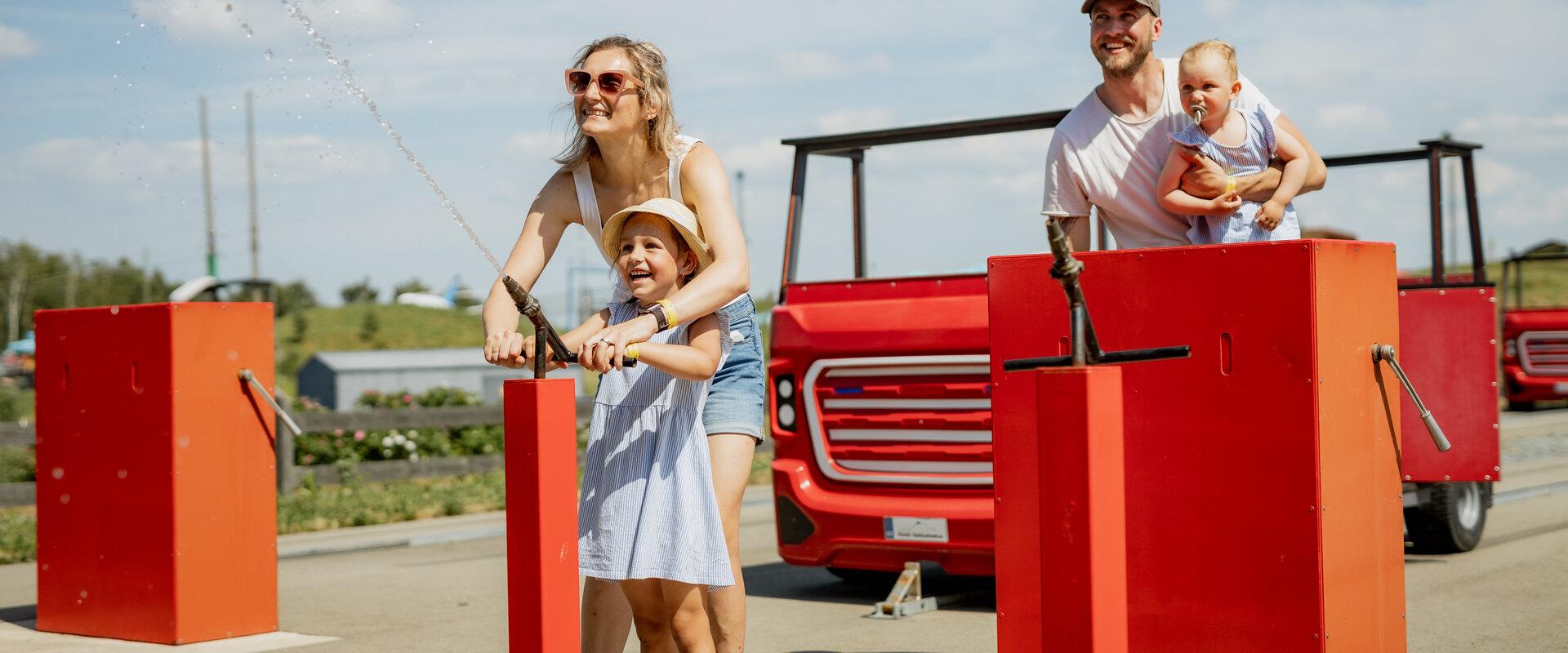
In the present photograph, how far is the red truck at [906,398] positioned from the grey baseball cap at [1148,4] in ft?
7.02

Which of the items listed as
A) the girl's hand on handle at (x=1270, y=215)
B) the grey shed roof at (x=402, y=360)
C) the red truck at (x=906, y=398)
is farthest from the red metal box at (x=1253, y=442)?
the grey shed roof at (x=402, y=360)

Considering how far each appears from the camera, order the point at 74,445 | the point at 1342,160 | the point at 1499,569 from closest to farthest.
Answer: the point at 74,445
the point at 1499,569
the point at 1342,160

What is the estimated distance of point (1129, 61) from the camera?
4938mm

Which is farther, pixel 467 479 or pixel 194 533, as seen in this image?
pixel 467 479

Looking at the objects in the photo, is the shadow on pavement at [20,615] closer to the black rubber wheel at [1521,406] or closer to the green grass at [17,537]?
the green grass at [17,537]

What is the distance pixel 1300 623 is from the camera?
4211 millimetres

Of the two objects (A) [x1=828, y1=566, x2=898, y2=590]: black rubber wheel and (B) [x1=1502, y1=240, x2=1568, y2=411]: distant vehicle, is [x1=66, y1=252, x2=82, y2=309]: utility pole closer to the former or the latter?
(B) [x1=1502, y1=240, x2=1568, y2=411]: distant vehicle

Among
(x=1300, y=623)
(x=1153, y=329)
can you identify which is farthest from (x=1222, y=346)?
(x=1300, y=623)

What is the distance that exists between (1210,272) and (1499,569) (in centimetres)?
542

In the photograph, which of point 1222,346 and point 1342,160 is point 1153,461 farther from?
point 1342,160

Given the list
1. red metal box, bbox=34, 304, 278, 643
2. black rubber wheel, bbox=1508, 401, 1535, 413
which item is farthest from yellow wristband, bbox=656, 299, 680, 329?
black rubber wheel, bbox=1508, 401, 1535, 413

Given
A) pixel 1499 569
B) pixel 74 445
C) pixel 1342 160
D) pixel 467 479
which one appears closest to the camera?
pixel 74 445

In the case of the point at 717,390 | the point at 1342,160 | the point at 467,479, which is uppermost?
the point at 1342,160

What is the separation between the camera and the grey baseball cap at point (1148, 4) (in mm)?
4863
